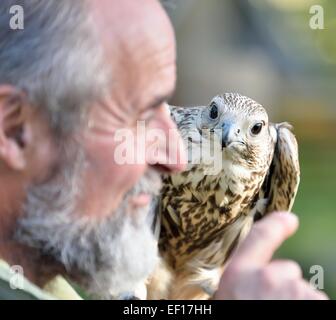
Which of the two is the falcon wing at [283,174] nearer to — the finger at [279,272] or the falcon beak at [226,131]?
the falcon beak at [226,131]

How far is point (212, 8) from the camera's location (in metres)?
2.04

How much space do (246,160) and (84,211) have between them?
66 centimetres

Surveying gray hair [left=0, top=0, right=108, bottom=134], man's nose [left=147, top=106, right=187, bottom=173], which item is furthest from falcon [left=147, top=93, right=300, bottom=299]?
gray hair [left=0, top=0, right=108, bottom=134]

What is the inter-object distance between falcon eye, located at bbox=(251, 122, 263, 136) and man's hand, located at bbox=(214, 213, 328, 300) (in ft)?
2.77

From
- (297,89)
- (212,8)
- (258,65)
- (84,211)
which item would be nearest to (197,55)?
(212,8)

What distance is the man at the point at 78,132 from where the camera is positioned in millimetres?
1156

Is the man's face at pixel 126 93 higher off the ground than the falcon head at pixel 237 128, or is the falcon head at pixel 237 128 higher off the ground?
the falcon head at pixel 237 128

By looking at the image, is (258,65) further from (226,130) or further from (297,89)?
(226,130)

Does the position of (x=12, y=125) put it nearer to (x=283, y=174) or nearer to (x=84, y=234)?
(x=84, y=234)

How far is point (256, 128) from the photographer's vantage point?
1.81m

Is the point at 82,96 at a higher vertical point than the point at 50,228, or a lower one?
higher

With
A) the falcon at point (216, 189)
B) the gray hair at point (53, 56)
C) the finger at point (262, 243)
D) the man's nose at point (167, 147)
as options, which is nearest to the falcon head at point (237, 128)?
the falcon at point (216, 189)

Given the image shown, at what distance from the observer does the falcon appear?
1.80 metres

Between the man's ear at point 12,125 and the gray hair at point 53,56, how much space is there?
0.6 inches
